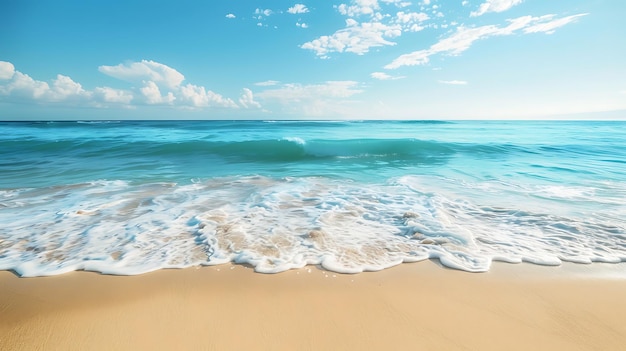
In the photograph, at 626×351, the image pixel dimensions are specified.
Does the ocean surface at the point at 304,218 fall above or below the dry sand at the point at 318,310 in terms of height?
above

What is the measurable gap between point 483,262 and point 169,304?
312 centimetres

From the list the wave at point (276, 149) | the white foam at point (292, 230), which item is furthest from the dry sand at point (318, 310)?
the wave at point (276, 149)

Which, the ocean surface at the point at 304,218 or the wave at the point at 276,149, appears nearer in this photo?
the ocean surface at the point at 304,218

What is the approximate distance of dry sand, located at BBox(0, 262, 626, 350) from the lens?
191 cm

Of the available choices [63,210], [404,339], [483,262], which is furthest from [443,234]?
[63,210]

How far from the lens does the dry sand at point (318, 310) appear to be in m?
1.91

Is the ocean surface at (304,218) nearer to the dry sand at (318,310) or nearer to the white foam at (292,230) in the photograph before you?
the white foam at (292,230)

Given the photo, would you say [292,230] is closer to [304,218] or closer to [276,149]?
[304,218]

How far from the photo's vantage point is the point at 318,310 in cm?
221

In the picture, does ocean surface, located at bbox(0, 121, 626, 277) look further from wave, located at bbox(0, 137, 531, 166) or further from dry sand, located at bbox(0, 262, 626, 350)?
wave, located at bbox(0, 137, 531, 166)

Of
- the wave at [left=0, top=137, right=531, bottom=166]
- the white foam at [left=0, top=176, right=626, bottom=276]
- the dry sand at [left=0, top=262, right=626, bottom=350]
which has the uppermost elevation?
the wave at [left=0, top=137, right=531, bottom=166]

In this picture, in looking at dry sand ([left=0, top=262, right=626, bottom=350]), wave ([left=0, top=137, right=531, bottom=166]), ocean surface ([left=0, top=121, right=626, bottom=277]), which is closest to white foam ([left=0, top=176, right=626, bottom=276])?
ocean surface ([left=0, top=121, right=626, bottom=277])

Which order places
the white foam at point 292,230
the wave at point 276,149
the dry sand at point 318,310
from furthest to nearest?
the wave at point 276,149 → the white foam at point 292,230 → the dry sand at point 318,310

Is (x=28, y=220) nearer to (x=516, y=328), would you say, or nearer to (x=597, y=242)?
(x=516, y=328)
